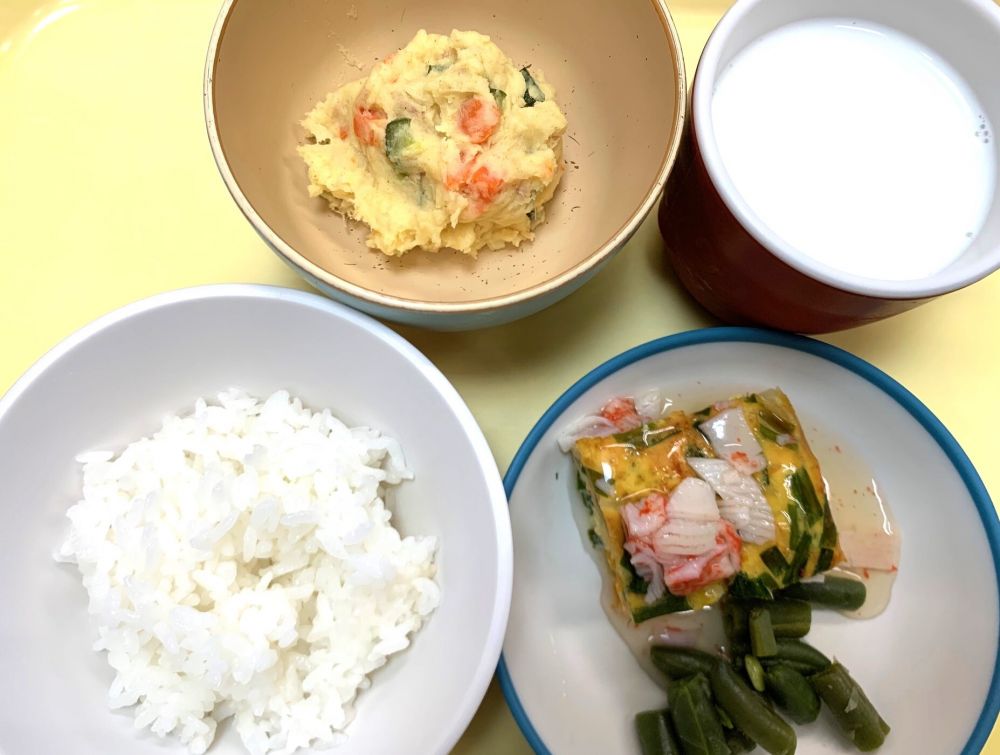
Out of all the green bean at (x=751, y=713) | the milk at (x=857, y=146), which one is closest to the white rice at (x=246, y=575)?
the green bean at (x=751, y=713)

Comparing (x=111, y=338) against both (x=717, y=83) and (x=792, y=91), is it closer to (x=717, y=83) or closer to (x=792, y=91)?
(x=717, y=83)

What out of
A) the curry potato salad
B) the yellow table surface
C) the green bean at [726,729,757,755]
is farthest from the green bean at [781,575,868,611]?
the curry potato salad

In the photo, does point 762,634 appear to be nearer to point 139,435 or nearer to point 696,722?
point 696,722

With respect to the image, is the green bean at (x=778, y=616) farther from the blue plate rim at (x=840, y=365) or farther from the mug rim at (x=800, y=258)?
the mug rim at (x=800, y=258)

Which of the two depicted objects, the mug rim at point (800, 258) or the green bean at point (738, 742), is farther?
the green bean at point (738, 742)

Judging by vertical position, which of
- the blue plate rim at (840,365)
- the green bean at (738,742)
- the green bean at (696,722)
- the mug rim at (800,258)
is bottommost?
the green bean at (738,742)

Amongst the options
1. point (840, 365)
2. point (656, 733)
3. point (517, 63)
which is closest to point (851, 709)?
point (656, 733)
